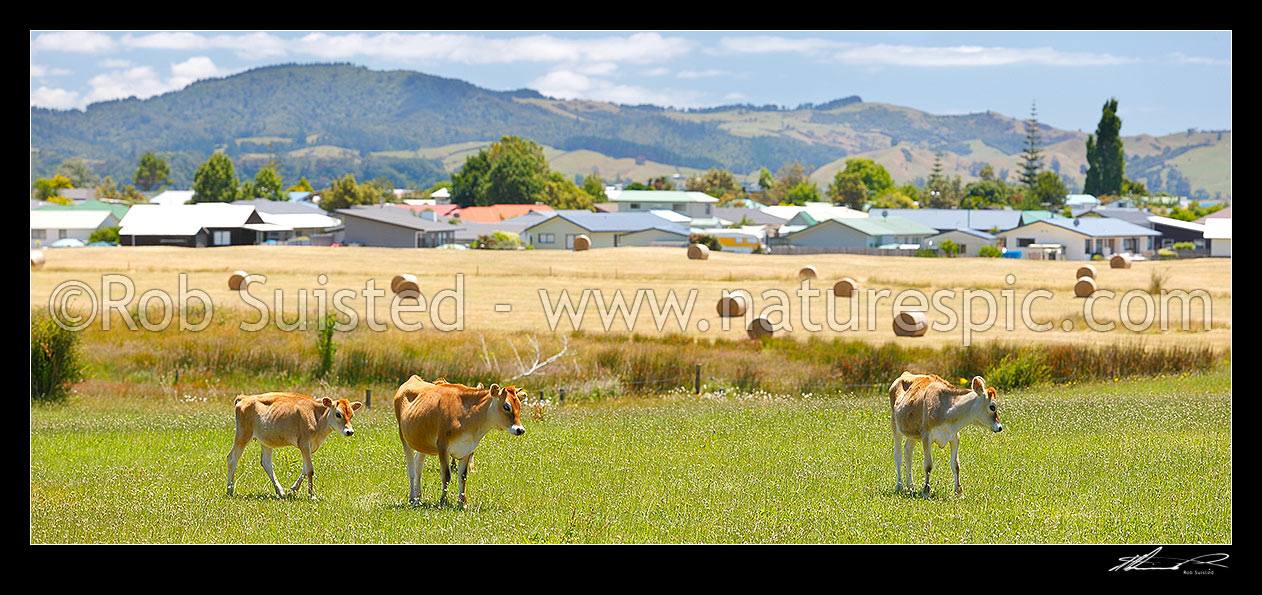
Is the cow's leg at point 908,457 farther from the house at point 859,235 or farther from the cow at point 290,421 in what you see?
the house at point 859,235

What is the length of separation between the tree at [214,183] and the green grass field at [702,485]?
465ft

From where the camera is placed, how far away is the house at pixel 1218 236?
104 m

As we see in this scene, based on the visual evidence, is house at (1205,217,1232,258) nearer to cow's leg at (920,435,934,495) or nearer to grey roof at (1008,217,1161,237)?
grey roof at (1008,217,1161,237)

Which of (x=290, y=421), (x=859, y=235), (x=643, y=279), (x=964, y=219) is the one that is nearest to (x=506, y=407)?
(x=290, y=421)

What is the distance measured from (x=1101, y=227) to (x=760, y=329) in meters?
85.3

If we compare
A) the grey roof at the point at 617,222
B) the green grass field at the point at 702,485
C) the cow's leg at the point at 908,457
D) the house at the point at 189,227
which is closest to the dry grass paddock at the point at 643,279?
the house at the point at 189,227

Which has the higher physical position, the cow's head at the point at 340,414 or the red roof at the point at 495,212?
the red roof at the point at 495,212

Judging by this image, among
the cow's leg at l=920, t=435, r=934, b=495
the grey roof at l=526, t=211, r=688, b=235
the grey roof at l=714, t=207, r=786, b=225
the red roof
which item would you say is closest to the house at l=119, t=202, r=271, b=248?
the grey roof at l=526, t=211, r=688, b=235

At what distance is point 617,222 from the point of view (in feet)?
365

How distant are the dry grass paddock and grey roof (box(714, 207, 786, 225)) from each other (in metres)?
71.2

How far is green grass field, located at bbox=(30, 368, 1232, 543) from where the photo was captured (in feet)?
36.3

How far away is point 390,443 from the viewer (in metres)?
17.5
